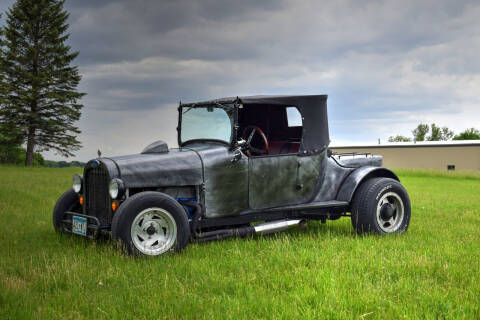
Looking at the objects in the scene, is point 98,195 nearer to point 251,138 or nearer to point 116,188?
point 116,188

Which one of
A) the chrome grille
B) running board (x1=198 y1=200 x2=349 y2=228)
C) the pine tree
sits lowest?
running board (x1=198 y1=200 x2=349 y2=228)

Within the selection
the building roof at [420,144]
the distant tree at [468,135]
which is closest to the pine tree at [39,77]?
the building roof at [420,144]

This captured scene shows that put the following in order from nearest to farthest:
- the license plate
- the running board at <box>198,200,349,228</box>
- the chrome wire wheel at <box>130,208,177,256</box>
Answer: the chrome wire wheel at <box>130,208,177,256</box>
the license plate
the running board at <box>198,200,349,228</box>

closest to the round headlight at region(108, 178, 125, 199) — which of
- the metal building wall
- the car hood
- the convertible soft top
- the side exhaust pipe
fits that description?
the car hood

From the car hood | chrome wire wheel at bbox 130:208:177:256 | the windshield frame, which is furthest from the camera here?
the windshield frame

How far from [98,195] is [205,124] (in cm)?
207

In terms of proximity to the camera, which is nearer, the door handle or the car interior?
the door handle

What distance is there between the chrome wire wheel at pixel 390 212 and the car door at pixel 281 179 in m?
1.24

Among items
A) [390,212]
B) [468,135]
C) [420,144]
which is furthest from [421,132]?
[390,212]

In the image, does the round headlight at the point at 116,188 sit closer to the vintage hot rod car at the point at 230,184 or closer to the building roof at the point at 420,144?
the vintage hot rod car at the point at 230,184

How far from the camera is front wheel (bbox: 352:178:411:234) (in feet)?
25.7

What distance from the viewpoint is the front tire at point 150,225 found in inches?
232

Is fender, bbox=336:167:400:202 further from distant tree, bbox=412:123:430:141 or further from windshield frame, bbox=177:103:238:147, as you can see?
distant tree, bbox=412:123:430:141

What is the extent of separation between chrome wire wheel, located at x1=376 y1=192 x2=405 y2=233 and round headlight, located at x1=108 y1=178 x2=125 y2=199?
168 inches
